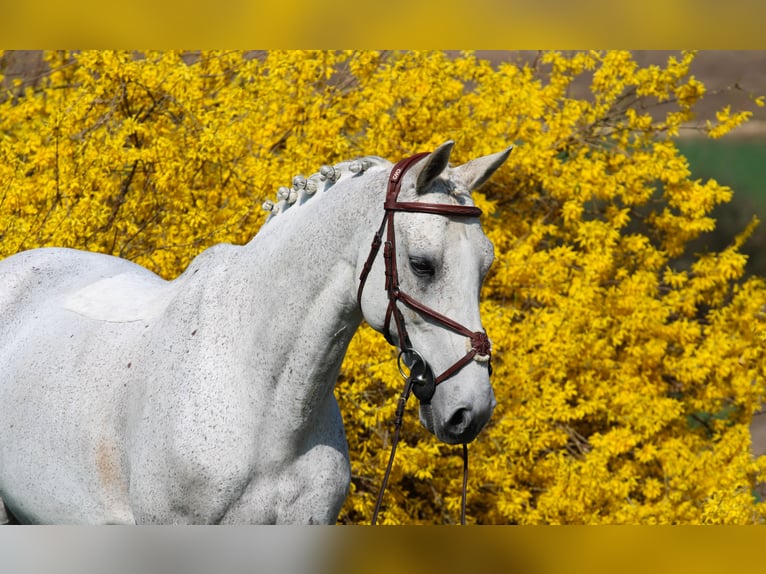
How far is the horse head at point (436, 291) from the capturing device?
2373 millimetres

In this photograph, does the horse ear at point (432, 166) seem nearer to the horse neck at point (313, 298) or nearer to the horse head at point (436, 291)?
the horse head at point (436, 291)

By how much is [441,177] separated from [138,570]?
1.06 meters

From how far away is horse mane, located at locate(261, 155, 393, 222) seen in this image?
8.78ft

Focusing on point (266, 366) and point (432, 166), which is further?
point (266, 366)

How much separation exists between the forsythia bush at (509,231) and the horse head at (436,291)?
79.3 inches

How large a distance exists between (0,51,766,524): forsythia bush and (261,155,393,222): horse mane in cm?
175

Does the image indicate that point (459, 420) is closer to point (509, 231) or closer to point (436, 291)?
point (436, 291)

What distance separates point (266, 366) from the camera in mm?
2580

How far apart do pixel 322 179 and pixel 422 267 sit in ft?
1.46

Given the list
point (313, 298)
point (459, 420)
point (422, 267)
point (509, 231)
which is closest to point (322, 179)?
point (313, 298)

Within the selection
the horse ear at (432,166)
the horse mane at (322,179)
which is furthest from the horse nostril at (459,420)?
the horse mane at (322,179)

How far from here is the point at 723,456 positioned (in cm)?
526

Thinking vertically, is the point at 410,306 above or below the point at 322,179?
below

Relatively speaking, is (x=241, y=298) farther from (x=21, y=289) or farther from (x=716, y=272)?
(x=716, y=272)
